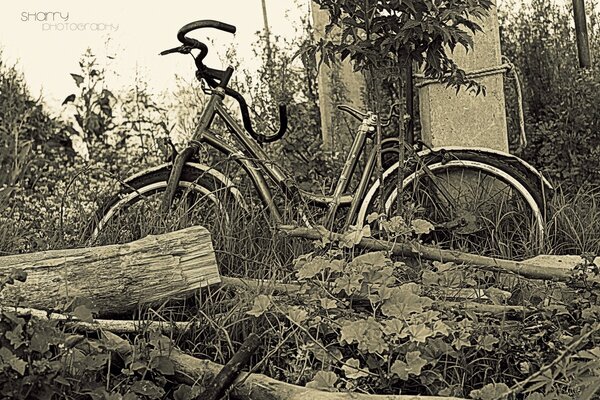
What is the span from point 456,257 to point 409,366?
3.42 feet

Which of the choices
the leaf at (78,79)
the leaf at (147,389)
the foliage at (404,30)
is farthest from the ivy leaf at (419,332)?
the leaf at (78,79)

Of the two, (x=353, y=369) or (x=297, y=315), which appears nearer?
(x=353, y=369)

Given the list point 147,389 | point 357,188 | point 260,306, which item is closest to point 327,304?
point 260,306

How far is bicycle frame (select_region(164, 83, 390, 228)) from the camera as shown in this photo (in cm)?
486

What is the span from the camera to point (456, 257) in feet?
13.7

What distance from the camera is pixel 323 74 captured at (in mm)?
6367

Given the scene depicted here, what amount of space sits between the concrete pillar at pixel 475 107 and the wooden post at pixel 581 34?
1.08 metres

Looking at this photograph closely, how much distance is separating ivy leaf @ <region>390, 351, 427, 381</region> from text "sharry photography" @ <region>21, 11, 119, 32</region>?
15.5ft

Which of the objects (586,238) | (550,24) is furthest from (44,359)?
(550,24)

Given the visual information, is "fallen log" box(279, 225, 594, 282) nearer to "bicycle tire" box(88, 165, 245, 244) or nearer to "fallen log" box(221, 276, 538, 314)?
"fallen log" box(221, 276, 538, 314)

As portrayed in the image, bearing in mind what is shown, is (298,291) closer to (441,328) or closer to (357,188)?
(441,328)

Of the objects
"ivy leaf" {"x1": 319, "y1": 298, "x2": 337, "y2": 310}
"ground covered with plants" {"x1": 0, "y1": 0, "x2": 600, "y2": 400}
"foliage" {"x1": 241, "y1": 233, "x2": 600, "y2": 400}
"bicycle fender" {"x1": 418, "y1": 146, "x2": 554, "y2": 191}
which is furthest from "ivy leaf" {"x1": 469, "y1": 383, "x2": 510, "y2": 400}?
"bicycle fender" {"x1": 418, "y1": 146, "x2": 554, "y2": 191}

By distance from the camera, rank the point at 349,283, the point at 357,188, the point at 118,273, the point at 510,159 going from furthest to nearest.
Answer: the point at 510,159, the point at 357,188, the point at 118,273, the point at 349,283

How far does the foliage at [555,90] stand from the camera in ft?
19.7
